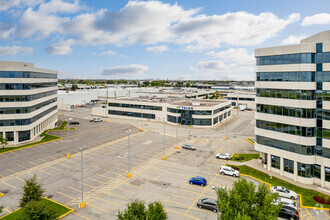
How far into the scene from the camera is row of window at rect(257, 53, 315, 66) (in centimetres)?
3844

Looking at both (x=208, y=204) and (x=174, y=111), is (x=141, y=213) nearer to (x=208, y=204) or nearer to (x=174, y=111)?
(x=208, y=204)

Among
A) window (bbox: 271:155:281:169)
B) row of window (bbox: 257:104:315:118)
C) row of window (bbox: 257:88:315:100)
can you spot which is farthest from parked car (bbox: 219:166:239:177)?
row of window (bbox: 257:88:315:100)

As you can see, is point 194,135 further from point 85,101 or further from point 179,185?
point 85,101

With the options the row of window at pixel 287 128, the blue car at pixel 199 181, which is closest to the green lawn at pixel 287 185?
the row of window at pixel 287 128

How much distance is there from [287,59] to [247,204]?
29488mm

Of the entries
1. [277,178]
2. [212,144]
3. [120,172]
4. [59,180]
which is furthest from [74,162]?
[277,178]

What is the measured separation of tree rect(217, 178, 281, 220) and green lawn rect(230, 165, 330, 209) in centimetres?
1366

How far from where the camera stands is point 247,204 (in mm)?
24312

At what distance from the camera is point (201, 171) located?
4534 centimetres

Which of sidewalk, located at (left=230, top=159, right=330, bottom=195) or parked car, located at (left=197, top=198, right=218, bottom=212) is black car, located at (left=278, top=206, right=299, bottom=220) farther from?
sidewalk, located at (left=230, top=159, right=330, bottom=195)

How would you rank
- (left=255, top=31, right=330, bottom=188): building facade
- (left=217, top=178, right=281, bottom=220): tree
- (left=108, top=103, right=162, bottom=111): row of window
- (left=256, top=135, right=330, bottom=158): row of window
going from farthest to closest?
(left=108, top=103, right=162, bottom=111): row of window
(left=256, top=135, right=330, bottom=158): row of window
(left=255, top=31, right=330, bottom=188): building facade
(left=217, top=178, right=281, bottom=220): tree

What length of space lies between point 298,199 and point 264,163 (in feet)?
43.8

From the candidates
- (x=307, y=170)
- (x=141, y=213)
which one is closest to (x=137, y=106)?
(x=307, y=170)

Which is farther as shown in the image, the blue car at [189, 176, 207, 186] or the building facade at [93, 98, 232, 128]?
the building facade at [93, 98, 232, 128]
